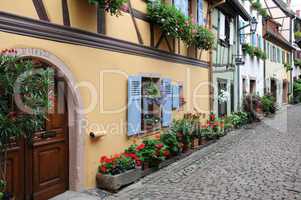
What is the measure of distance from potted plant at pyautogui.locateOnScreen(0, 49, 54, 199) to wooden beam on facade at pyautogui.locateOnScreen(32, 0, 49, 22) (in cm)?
124

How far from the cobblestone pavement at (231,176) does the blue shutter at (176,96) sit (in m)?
1.33

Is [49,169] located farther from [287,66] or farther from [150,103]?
[287,66]

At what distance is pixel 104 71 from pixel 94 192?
2.03 meters

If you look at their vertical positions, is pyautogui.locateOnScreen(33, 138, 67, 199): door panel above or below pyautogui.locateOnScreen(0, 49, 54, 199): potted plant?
below

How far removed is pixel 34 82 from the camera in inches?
132

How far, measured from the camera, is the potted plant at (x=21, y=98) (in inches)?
128

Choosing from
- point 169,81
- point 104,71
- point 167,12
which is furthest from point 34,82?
point 169,81

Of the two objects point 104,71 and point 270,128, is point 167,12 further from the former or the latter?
point 270,128

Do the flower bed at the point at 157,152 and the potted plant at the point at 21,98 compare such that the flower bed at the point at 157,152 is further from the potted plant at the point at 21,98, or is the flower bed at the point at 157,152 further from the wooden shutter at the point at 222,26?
the wooden shutter at the point at 222,26

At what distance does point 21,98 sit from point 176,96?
5673 mm

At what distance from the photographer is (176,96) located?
870 centimetres

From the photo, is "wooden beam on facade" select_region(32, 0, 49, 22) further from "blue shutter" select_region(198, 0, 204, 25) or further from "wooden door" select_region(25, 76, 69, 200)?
"blue shutter" select_region(198, 0, 204, 25)

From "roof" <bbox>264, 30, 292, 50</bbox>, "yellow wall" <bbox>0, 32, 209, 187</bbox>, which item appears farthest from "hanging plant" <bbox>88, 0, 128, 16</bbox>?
"roof" <bbox>264, 30, 292, 50</bbox>

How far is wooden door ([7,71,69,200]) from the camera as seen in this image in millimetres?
4422
